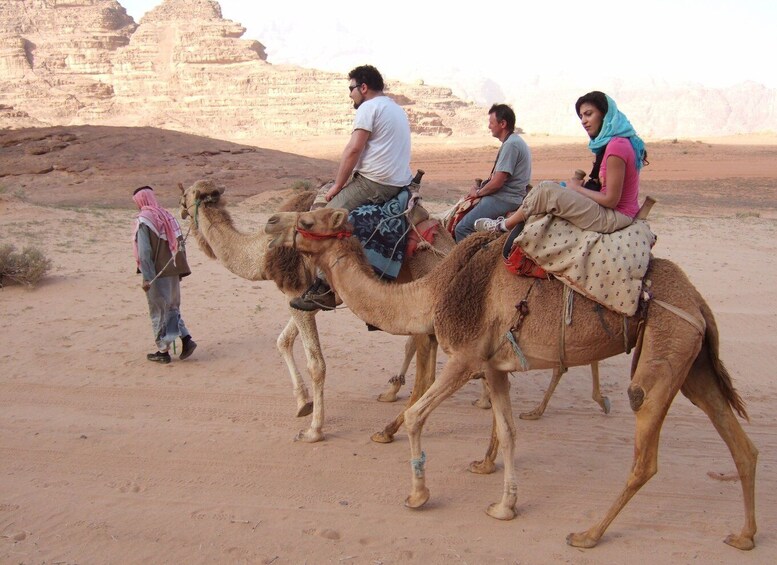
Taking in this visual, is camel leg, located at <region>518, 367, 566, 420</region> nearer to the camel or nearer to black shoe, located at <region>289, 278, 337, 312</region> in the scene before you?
the camel

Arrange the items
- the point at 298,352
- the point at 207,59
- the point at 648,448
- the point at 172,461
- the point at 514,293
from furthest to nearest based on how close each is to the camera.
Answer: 1. the point at 207,59
2. the point at 298,352
3. the point at 172,461
4. the point at 514,293
5. the point at 648,448

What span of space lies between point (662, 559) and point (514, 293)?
1902 millimetres

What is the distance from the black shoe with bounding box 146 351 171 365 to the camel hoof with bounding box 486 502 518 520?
4.59m

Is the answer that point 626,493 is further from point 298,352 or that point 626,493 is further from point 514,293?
point 298,352

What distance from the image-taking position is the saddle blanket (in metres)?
4.52

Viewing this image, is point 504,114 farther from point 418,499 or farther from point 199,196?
point 418,499

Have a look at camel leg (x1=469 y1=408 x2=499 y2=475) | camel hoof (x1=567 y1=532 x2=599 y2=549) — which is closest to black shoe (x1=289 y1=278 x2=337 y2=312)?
camel leg (x1=469 y1=408 x2=499 y2=475)

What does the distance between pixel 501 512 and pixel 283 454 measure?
1.93 metres

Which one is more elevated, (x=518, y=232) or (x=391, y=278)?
(x=518, y=232)

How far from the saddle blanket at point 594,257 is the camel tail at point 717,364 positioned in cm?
56

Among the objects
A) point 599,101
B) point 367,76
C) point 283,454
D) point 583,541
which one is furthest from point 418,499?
point 367,76

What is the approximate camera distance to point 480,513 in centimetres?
518

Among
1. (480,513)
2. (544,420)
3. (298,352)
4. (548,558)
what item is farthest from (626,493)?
(298,352)

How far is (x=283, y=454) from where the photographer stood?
239 inches
